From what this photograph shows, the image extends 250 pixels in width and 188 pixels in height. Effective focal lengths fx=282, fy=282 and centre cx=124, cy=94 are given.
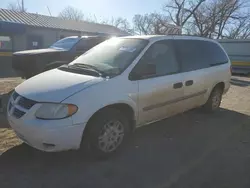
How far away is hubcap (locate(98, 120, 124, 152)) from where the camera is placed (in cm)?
394

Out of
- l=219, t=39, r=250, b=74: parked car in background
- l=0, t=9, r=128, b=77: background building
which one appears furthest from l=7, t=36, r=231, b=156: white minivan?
l=0, t=9, r=128, b=77: background building

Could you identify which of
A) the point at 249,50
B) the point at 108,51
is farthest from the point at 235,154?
the point at 249,50

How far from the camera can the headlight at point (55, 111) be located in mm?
3539

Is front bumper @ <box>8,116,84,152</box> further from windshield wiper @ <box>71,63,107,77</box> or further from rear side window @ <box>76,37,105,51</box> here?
rear side window @ <box>76,37,105,51</box>

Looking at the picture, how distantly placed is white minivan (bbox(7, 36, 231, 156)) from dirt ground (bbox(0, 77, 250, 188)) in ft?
1.09

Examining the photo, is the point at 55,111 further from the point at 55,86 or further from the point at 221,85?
the point at 221,85

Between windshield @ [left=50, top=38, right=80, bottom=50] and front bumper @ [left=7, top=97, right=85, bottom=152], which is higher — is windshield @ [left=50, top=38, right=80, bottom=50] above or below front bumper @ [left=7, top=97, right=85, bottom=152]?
above

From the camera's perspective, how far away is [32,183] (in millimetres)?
3393

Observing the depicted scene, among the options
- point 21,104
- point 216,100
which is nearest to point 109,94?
point 21,104

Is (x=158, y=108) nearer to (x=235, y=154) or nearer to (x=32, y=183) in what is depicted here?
(x=235, y=154)

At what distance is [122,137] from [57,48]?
7578mm

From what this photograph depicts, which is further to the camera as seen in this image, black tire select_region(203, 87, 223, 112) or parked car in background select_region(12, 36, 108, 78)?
parked car in background select_region(12, 36, 108, 78)

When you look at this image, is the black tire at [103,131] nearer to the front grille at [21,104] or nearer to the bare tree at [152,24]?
the front grille at [21,104]

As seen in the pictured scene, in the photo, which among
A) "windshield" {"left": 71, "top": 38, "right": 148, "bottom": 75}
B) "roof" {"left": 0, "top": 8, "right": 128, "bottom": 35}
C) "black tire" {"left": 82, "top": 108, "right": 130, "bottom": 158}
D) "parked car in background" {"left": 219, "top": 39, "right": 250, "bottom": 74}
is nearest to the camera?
"black tire" {"left": 82, "top": 108, "right": 130, "bottom": 158}
